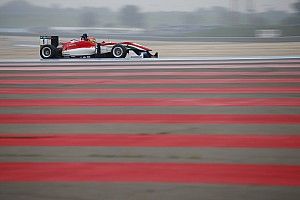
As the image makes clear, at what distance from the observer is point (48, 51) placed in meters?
14.9

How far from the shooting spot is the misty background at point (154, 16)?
63.5ft

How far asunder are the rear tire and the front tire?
6.79 ft

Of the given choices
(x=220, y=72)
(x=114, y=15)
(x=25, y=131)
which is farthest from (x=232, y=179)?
(x=114, y=15)

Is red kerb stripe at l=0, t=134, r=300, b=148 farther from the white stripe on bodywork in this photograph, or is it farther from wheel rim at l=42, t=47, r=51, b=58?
wheel rim at l=42, t=47, r=51, b=58

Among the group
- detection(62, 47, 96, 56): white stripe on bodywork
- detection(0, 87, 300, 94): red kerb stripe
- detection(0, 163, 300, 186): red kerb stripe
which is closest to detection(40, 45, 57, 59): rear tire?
detection(62, 47, 96, 56): white stripe on bodywork

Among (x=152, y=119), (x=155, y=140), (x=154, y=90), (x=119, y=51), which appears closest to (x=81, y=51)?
(x=119, y=51)

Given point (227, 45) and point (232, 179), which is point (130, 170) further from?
point (227, 45)

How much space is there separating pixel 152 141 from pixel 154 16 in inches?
653

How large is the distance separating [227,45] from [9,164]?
60.4 feet

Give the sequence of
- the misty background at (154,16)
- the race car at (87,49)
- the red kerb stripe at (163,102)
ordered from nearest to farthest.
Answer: the red kerb stripe at (163,102) < the race car at (87,49) < the misty background at (154,16)

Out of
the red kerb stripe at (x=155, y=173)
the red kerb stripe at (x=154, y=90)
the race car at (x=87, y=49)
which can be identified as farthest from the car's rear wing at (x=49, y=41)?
the red kerb stripe at (x=155, y=173)

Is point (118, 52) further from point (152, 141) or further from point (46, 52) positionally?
point (152, 141)

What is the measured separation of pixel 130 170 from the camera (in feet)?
10.2

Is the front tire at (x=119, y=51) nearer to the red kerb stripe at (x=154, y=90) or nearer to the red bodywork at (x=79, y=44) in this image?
the red bodywork at (x=79, y=44)
